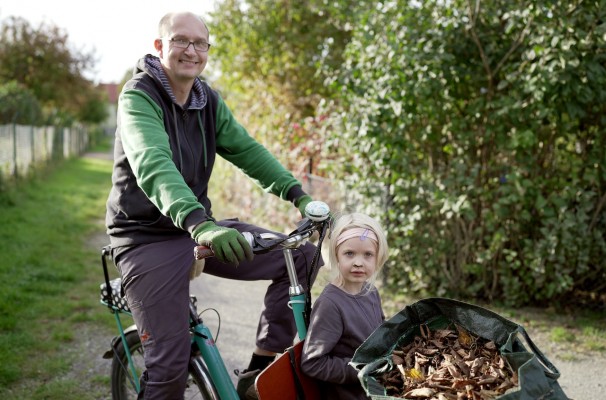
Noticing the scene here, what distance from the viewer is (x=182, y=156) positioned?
2.66 metres

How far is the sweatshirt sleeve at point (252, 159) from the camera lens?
2.95 m

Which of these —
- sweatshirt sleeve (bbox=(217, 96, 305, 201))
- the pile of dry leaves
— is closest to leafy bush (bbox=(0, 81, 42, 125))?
sweatshirt sleeve (bbox=(217, 96, 305, 201))

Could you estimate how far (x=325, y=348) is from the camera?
2.28m

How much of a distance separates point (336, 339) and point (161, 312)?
70 cm

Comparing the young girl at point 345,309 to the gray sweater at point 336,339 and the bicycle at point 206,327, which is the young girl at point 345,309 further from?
the bicycle at point 206,327

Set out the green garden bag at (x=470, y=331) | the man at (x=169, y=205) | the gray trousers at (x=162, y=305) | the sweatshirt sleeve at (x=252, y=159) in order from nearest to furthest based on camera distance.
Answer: the green garden bag at (x=470, y=331) < the man at (x=169, y=205) < the gray trousers at (x=162, y=305) < the sweatshirt sleeve at (x=252, y=159)

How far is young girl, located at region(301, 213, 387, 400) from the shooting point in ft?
7.44

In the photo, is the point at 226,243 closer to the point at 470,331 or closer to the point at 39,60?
the point at 470,331

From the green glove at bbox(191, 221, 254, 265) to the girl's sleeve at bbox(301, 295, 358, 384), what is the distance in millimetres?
403

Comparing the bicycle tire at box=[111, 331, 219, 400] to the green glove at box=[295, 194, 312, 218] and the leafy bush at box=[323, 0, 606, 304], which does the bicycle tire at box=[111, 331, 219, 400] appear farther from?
the leafy bush at box=[323, 0, 606, 304]

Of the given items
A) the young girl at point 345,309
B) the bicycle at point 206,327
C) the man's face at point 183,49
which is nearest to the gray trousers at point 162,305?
the bicycle at point 206,327

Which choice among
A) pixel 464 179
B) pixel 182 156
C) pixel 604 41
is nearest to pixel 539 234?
pixel 464 179

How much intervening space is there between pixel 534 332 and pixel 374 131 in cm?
216

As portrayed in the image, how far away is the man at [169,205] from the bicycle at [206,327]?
0.47 feet
